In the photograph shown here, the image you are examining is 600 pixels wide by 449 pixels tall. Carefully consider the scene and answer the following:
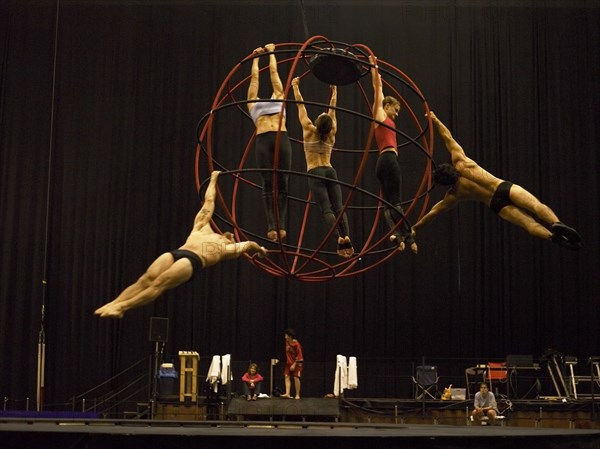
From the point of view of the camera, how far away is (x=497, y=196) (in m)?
6.05

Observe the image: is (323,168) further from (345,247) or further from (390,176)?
(345,247)

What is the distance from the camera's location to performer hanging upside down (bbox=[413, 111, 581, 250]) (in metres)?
5.77

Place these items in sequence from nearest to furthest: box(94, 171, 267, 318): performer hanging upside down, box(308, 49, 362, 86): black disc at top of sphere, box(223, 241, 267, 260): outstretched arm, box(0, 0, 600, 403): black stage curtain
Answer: box(94, 171, 267, 318): performer hanging upside down
box(223, 241, 267, 260): outstretched arm
box(308, 49, 362, 86): black disc at top of sphere
box(0, 0, 600, 403): black stage curtain

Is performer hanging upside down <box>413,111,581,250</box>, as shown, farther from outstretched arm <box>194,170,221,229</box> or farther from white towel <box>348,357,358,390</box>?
white towel <box>348,357,358,390</box>

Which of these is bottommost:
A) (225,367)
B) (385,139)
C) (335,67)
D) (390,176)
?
(225,367)

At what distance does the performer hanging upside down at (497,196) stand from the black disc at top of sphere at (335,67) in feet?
2.13

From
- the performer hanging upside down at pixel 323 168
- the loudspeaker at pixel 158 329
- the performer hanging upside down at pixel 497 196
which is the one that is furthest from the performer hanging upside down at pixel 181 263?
the loudspeaker at pixel 158 329

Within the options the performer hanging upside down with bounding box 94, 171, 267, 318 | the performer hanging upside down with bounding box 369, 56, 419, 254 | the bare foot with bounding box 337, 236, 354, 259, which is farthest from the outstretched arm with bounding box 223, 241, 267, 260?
the performer hanging upside down with bounding box 369, 56, 419, 254

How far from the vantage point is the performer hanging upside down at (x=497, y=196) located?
5.77m

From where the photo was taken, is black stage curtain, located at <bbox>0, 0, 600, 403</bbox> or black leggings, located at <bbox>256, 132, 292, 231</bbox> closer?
black leggings, located at <bbox>256, 132, 292, 231</bbox>

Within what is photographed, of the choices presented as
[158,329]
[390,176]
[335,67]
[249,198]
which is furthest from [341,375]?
[335,67]

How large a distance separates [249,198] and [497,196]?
8.64 m

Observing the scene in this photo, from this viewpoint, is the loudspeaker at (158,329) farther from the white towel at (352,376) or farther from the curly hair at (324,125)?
the curly hair at (324,125)

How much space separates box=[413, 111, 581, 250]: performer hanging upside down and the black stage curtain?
7.63m
